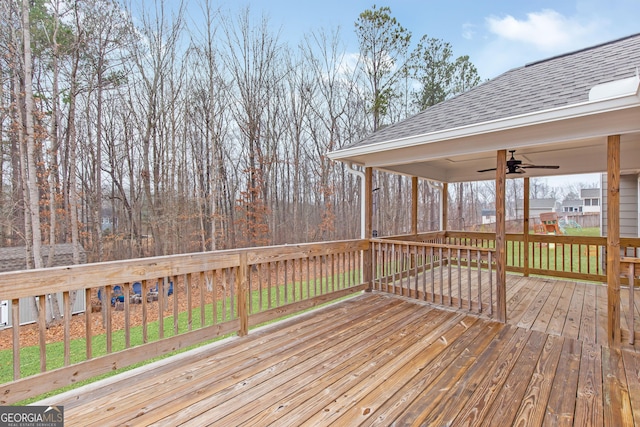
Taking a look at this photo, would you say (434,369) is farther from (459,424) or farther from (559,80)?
(559,80)

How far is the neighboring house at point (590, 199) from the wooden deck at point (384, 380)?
1047 inches

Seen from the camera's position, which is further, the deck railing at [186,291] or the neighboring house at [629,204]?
the neighboring house at [629,204]

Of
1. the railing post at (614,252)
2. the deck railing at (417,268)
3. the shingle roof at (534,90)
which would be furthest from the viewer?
the deck railing at (417,268)

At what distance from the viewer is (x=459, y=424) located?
5.90 feet

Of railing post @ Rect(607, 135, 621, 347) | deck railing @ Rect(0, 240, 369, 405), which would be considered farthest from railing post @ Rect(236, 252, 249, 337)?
railing post @ Rect(607, 135, 621, 347)

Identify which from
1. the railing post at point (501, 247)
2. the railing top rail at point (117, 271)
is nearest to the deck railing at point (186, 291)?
the railing top rail at point (117, 271)

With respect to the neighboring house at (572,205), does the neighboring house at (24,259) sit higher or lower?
lower

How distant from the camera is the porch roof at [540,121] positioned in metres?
3.01

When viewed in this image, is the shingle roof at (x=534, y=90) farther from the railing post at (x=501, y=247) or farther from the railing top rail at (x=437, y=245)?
the railing top rail at (x=437, y=245)

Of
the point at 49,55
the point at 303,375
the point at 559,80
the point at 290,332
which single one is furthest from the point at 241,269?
the point at 49,55

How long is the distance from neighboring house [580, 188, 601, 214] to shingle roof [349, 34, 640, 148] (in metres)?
23.3

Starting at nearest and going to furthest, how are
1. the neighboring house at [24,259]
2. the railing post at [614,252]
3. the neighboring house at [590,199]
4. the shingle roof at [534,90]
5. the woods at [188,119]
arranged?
the railing post at [614,252], the shingle roof at [534,90], the woods at [188,119], the neighboring house at [24,259], the neighboring house at [590,199]

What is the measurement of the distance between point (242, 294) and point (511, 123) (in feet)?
12.2

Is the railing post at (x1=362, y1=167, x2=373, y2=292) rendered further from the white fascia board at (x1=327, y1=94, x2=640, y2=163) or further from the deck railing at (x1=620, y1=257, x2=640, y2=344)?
the deck railing at (x1=620, y1=257, x2=640, y2=344)
